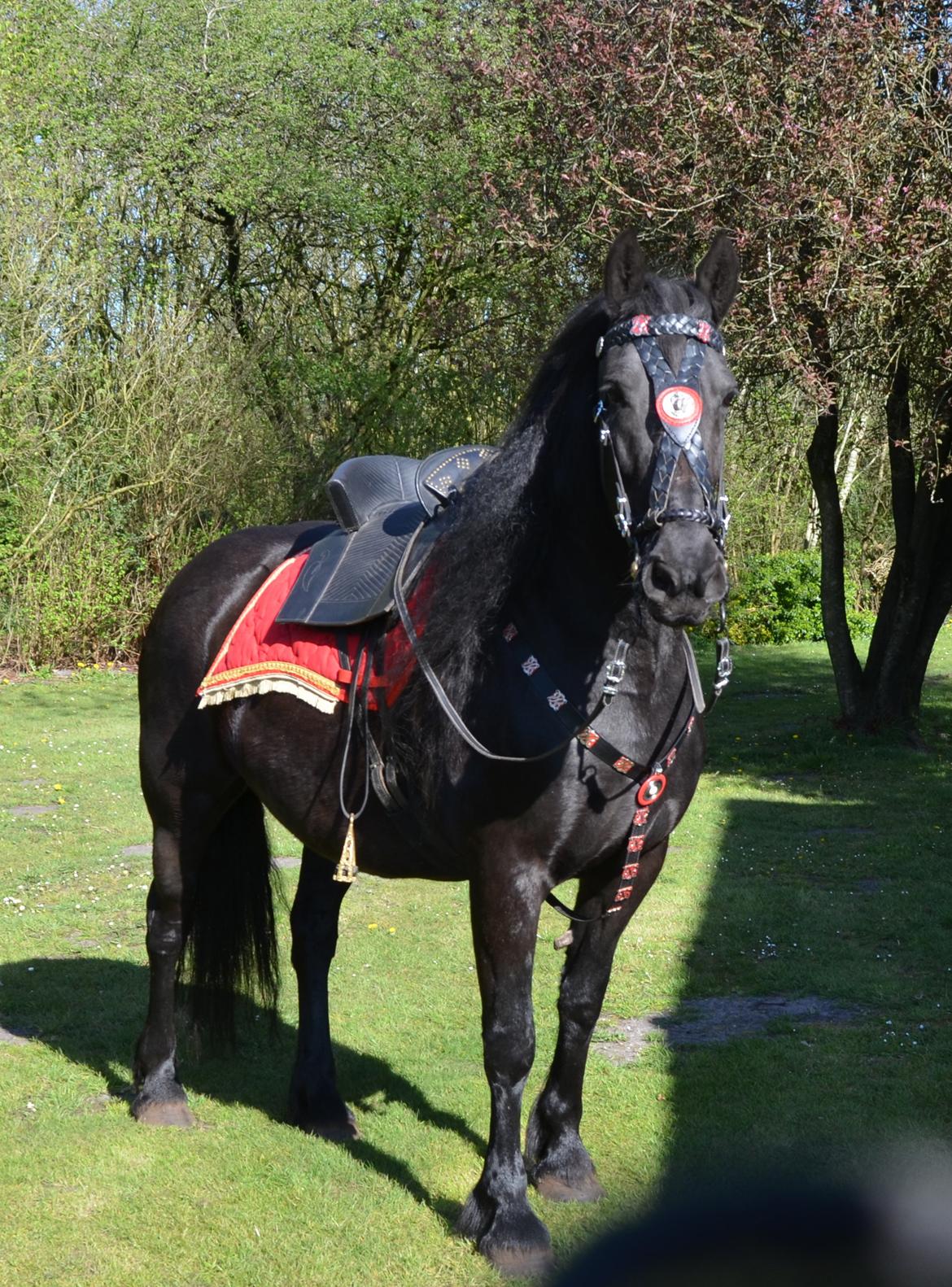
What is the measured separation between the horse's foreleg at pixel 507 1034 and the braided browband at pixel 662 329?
136 cm

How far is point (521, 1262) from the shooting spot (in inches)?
133

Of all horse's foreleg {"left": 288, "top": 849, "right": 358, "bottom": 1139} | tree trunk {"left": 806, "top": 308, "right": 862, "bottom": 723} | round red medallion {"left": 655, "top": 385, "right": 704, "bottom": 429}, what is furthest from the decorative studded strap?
Result: tree trunk {"left": 806, "top": 308, "right": 862, "bottom": 723}

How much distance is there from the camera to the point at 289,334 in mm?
20172

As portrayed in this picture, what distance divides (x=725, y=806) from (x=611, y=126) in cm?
545

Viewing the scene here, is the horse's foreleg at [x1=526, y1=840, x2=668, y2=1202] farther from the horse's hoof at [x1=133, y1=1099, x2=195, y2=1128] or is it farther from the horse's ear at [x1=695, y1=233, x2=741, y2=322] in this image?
the horse's ear at [x1=695, y1=233, x2=741, y2=322]

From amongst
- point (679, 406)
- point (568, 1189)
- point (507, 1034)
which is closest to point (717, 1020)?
point (568, 1189)

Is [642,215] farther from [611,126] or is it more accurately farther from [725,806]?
[725,806]

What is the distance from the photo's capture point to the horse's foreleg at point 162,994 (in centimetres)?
445

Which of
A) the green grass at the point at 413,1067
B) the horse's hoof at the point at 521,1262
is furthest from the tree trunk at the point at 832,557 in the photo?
the horse's hoof at the point at 521,1262

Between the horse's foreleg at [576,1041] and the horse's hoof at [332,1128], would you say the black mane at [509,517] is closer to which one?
the horse's foreleg at [576,1041]

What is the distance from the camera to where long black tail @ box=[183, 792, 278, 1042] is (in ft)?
15.4

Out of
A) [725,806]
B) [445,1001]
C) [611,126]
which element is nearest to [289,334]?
[611,126]

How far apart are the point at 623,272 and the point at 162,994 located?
2.98 m

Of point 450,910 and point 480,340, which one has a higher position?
point 480,340
